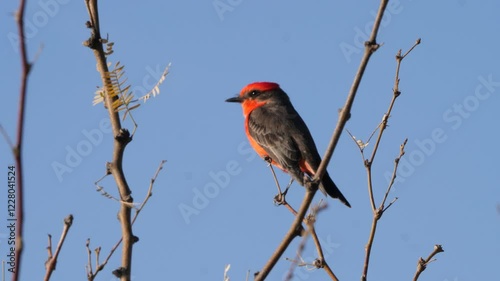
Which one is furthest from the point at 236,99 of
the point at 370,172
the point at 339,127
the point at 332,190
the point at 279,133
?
the point at 339,127

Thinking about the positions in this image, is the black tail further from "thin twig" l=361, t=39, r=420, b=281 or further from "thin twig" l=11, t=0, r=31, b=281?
"thin twig" l=11, t=0, r=31, b=281

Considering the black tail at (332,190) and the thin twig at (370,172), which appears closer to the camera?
the thin twig at (370,172)

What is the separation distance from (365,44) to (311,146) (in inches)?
205

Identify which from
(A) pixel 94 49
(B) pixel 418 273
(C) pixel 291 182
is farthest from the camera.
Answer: (C) pixel 291 182

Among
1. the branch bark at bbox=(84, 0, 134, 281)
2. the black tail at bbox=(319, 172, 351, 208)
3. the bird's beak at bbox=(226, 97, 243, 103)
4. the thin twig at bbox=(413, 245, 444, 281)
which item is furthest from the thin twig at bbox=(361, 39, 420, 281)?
the bird's beak at bbox=(226, 97, 243, 103)

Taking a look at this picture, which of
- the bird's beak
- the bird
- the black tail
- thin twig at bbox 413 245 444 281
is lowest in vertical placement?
thin twig at bbox 413 245 444 281

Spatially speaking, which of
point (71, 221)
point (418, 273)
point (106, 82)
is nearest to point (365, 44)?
point (106, 82)

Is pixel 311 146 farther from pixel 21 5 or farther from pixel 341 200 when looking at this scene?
pixel 21 5

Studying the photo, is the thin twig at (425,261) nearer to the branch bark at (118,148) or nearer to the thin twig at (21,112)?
the branch bark at (118,148)

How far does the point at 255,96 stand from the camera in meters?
8.47

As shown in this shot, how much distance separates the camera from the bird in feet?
23.0

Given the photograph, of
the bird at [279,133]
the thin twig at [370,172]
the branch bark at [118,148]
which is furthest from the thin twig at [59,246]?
the bird at [279,133]

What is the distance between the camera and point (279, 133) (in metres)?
7.43

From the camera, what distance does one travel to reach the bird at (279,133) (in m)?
7.00
